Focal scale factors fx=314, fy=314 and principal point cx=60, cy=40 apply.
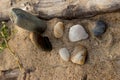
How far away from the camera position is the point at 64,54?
5.96ft

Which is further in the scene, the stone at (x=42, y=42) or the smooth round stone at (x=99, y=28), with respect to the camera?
the stone at (x=42, y=42)

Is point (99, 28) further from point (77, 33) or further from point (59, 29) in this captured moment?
point (59, 29)

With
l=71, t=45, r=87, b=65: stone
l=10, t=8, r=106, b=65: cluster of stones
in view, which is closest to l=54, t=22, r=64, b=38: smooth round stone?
l=10, t=8, r=106, b=65: cluster of stones

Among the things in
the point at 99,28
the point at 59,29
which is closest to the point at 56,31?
the point at 59,29

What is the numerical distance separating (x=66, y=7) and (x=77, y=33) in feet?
0.59

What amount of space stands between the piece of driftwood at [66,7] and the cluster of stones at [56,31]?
0.21 feet

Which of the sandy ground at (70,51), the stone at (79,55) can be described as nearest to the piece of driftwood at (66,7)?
the sandy ground at (70,51)

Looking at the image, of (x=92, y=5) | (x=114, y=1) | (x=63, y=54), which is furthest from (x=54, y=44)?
(x=114, y=1)

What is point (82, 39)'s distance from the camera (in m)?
1.79

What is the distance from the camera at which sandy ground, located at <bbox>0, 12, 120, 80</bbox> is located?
1.69 metres

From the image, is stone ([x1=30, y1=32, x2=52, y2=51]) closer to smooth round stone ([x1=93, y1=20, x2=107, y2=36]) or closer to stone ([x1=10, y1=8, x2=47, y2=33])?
stone ([x1=10, y1=8, x2=47, y2=33])

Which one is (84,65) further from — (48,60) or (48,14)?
(48,14)

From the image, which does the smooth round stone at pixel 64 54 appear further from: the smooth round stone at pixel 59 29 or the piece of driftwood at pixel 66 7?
the piece of driftwood at pixel 66 7

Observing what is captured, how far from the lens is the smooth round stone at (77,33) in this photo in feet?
5.83
